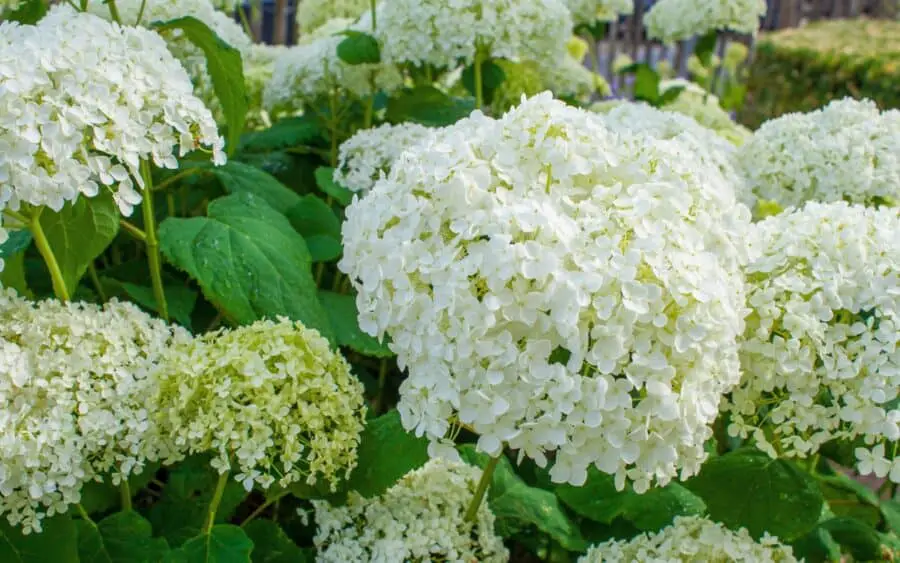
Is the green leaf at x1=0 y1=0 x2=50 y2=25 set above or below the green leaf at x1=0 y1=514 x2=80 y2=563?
above

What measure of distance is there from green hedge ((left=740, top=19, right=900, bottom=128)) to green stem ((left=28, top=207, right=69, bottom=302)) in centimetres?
651

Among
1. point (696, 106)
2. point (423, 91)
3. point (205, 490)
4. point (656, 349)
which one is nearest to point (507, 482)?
point (205, 490)

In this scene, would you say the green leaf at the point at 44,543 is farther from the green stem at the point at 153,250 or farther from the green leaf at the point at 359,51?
the green leaf at the point at 359,51

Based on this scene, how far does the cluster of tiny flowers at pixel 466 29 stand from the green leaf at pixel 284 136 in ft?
1.10

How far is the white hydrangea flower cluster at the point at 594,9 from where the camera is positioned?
10.8 ft

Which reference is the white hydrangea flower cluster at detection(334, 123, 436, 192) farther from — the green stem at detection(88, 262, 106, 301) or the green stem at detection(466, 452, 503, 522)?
the green stem at detection(466, 452, 503, 522)

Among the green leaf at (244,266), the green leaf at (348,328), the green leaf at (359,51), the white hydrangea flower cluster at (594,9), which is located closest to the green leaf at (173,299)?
the green leaf at (244,266)

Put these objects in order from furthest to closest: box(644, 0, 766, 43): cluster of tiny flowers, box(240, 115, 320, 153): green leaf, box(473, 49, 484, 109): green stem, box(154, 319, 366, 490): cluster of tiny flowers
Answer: box(644, 0, 766, 43): cluster of tiny flowers < box(240, 115, 320, 153): green leaf < box(473, 49, 484, 109): green stem < box(154, 319, 366, 490): cluster of tiny flowers

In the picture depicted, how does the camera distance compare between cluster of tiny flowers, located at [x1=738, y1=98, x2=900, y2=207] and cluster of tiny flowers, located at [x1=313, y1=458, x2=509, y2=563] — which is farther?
cluster of tiny flowers, located at [x1=738, y1=98, x2=900, y2=207]

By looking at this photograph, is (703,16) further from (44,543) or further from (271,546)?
(44,543)

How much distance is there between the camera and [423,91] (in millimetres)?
2867

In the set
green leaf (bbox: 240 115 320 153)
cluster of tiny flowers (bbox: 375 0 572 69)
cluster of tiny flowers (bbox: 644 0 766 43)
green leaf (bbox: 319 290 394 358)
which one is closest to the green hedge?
cluster of tiny flowers (bbox: 644 0 766 43)

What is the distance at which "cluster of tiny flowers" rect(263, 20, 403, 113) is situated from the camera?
112 inches

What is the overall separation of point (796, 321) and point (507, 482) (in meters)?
0.68
